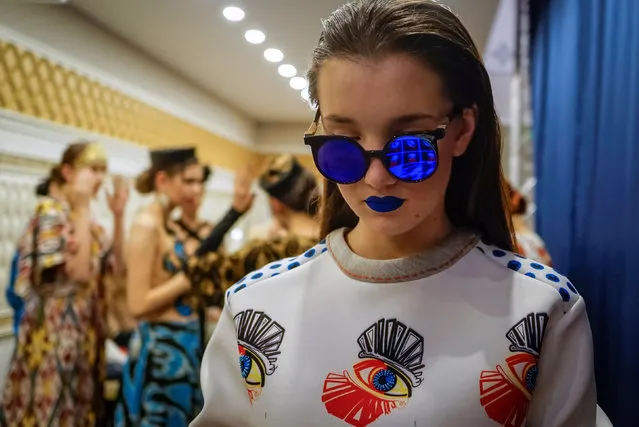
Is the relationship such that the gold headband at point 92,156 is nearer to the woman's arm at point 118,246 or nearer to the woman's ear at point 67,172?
the woman's ear at point 67,172

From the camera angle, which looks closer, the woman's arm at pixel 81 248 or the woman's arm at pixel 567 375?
the woman's arm at pixel 567 375

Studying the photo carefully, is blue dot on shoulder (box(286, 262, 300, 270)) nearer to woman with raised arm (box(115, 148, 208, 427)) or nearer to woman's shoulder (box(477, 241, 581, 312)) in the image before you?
woman's shoulder (box(477, 241, 581, 312))

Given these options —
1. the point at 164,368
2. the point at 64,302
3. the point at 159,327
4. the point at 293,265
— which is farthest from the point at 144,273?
the point at 293,265

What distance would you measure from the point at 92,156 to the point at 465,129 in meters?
1.64

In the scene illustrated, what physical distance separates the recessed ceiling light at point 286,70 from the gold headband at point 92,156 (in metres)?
1.28

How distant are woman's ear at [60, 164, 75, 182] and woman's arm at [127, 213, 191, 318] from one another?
0.37m

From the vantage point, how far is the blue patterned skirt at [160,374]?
1.67 meters

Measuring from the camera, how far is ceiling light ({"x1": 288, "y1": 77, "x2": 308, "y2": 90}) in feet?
2.71

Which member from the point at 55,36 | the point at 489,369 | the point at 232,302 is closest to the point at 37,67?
the point at 55,36

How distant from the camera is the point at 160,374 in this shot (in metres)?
1.72

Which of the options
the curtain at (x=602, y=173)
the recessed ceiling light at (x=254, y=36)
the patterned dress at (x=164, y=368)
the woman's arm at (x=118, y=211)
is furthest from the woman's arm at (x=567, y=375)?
the woman's arm at (x=118, y=211)

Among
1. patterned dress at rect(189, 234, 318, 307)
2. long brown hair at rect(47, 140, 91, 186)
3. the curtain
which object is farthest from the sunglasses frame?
long brown hair at rect(47, 140, 91, 186)

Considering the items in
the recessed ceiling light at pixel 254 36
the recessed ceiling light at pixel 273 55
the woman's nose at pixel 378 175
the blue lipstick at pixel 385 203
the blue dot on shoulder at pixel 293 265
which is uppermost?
the recessed ceiling light at pixel 254 36

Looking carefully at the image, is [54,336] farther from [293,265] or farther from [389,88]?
[389,88]
